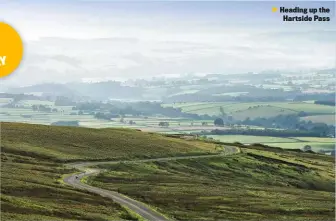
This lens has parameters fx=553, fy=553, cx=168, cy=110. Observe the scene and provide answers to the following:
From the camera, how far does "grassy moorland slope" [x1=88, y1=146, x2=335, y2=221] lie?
101m

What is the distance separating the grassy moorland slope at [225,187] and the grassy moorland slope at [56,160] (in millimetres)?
11301

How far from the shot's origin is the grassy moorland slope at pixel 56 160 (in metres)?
79.4

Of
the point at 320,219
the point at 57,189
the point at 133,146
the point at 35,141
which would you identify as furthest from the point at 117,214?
the point at 133,146

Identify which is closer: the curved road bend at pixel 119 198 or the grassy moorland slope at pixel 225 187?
the curved road bend at pixel 119 198

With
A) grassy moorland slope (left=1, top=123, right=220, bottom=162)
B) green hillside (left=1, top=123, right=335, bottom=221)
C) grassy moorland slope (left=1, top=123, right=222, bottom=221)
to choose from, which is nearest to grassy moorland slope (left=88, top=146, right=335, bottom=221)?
green hillside (left=1, top=123, right=335, bottom=221)

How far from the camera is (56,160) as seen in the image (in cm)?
13800

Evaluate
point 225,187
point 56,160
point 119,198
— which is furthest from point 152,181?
point 56,160

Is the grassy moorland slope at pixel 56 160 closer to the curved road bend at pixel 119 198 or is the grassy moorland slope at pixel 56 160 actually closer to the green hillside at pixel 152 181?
the green hillside at pixel 152 181

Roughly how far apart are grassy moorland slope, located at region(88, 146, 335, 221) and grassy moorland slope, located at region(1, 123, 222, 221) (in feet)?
37.1

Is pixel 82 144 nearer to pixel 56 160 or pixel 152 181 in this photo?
pixel 56 160

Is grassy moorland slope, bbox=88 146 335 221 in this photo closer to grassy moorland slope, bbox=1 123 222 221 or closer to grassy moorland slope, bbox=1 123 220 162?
grassy moorland slope, bbox=1 123 222 221

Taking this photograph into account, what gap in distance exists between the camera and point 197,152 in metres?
182

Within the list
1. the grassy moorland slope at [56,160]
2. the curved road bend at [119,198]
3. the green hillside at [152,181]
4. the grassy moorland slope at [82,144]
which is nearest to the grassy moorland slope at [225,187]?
the green hillside at [152,181]

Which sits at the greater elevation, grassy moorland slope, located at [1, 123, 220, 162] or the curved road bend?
grassy moorland slope, located at [1, 123, 220, 162]
